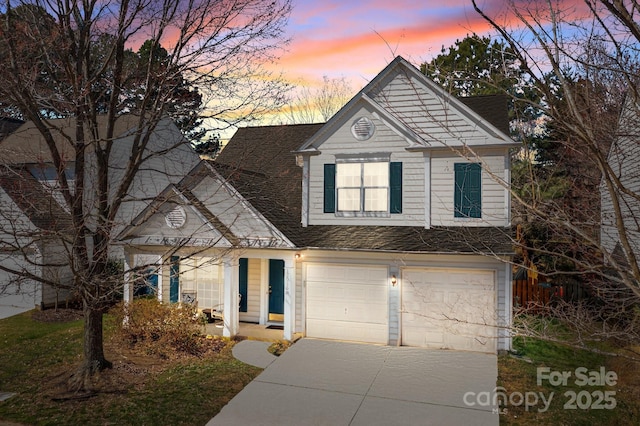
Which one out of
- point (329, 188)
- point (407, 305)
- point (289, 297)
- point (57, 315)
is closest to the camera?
point (407, 305)

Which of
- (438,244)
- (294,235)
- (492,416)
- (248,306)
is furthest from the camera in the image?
(248,306)

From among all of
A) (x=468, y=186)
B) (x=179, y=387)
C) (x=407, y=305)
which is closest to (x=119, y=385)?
(x=179, y=387)

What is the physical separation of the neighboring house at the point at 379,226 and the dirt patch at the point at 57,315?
12.4 feet

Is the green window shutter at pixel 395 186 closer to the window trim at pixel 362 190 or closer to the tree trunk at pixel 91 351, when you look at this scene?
the window trim at pixel 362 190

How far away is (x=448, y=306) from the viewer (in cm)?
1235

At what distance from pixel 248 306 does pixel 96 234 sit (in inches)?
271

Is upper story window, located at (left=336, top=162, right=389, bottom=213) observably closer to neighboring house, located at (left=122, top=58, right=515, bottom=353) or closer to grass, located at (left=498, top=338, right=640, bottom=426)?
neighboring house, located at (left=122, top=58, right=515, bottom=353)

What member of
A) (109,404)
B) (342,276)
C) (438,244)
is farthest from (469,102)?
(109,404)

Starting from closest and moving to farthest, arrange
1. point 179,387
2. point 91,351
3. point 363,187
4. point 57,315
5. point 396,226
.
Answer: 1. point 179,387
2. point 91,351
3. point 396,226
4. point 363,187
5. point 57,315

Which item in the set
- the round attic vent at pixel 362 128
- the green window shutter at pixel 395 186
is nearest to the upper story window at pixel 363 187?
the green window shutter at pixel 395 186

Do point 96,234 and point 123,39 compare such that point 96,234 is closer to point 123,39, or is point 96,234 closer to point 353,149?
point 123,39

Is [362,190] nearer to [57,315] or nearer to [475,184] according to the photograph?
[475,184]

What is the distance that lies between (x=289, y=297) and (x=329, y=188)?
3.68 metres

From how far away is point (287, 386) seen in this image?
385 inches
